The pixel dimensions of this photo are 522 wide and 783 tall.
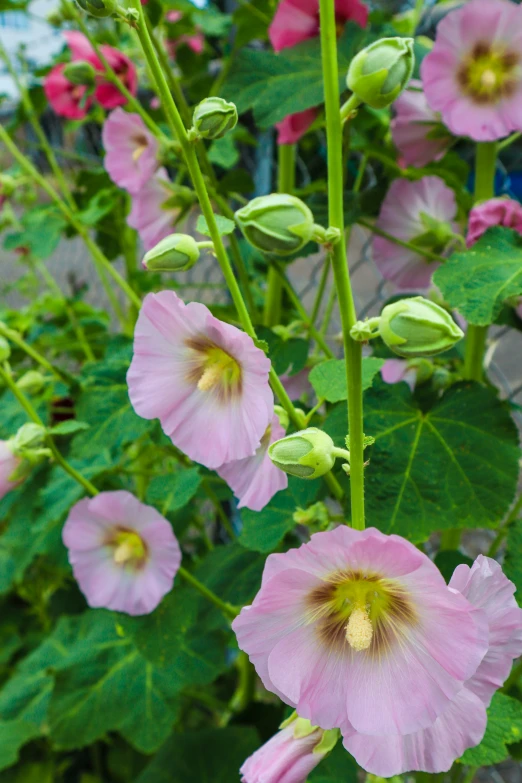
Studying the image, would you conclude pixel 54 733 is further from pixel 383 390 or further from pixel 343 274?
pixel 343 274

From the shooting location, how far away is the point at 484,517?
50cm

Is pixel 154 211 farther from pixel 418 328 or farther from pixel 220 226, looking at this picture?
pixel 418 328

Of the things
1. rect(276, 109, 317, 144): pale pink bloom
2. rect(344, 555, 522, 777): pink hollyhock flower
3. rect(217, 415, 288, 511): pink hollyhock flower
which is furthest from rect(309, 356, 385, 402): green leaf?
rect(276, 109, 317, 144): pale pink bloom

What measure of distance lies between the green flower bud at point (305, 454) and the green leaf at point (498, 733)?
0.72 feet

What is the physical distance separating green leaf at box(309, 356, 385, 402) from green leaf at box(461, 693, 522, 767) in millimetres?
231

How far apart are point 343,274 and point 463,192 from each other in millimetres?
385

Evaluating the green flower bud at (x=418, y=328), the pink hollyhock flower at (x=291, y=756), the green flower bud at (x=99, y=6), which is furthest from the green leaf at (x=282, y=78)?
the pink hollyhock flower at (x=291, y=756)

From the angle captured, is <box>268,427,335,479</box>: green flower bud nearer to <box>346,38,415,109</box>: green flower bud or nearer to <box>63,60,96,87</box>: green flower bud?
<box>346,38,415,109</box>: green flower bud

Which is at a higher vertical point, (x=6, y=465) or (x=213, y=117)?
(x=213, y=117)

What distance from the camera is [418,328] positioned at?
319 millimetres

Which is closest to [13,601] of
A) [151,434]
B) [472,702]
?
[151,434]

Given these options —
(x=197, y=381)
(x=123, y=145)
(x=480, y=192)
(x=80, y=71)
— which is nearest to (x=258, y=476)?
(x=197, y=381)

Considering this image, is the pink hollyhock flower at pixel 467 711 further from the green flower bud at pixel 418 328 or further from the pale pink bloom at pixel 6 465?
the pale pink bloom at pixel 6 465

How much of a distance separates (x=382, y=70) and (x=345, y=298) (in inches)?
4.9
